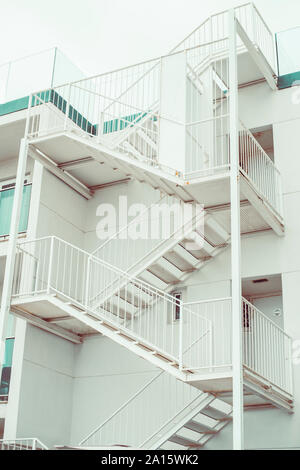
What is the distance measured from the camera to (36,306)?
13.5 m

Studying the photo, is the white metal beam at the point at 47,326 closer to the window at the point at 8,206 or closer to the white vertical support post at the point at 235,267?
the window at the point at 8,206

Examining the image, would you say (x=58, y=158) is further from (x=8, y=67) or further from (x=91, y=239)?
(x=8, y=67)

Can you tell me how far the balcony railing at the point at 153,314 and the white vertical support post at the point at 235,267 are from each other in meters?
1.08

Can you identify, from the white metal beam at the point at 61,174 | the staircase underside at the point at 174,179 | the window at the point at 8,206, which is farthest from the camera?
the window at the point at 8,206

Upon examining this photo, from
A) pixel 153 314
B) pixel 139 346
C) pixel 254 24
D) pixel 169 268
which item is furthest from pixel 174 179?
pixel 254 24

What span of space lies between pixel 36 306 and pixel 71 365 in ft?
7.98

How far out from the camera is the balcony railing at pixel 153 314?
42.2 feet

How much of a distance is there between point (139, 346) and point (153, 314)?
281 cm

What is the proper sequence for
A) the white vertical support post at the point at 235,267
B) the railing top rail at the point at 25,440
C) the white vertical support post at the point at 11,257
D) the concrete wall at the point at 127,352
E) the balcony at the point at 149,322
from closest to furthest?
the white vertical support post at the point at 235,267, the balcony at the point at 149,322, the railing top rail at the point at 25,440, the white vertical support post at the point at 11,257, the concrete wall at the point at 127,352

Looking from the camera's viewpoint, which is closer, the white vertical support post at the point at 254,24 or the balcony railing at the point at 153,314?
the balcony railing at the point at 153,314

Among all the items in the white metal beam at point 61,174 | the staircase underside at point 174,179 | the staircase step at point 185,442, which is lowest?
the staircase step at point 185,442

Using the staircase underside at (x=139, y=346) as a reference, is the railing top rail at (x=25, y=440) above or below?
below

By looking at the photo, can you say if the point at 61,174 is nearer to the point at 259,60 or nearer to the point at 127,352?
the point at 127,352

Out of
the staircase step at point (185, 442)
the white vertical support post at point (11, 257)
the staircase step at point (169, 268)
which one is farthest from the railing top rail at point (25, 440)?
the staircase step at point (169, 268)
